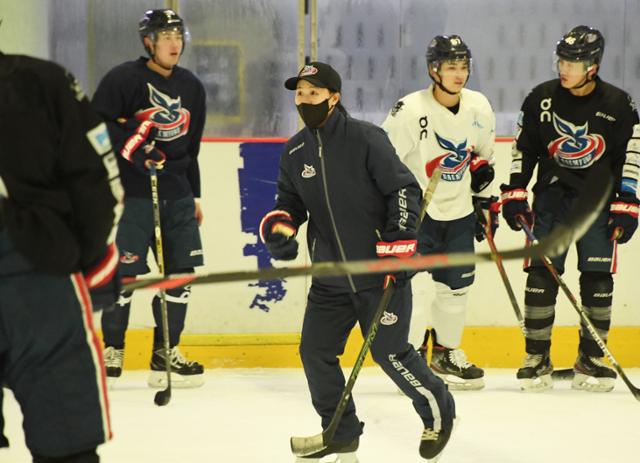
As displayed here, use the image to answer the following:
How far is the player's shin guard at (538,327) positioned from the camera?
453cm

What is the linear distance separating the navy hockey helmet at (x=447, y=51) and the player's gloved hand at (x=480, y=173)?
0.39 m

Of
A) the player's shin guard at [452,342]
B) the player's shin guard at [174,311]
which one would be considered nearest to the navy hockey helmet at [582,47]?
the player's shin guard at [452,342]

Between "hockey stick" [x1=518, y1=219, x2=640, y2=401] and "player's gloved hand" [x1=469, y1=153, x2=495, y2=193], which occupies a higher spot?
"player's gloved hand" [x1=469, y1=153, x2=495, y2=193]

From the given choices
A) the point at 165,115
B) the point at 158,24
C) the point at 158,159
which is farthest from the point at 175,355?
the point at 158,24

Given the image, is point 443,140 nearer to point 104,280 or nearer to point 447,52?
point 447,52

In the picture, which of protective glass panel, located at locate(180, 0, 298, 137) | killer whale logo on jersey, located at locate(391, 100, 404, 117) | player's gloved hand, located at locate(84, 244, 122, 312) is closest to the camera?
player's gloved hand, located at locate(84, 244, 122, 312)

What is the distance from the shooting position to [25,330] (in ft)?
6.36

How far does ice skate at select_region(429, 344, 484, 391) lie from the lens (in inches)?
181

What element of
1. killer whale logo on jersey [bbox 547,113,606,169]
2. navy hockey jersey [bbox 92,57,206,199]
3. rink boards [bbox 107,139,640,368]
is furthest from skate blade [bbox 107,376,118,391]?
killer whale logo on jersey [bbox 547,113,606,169]

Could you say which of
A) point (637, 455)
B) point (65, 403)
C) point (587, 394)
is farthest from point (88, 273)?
point (587, 394)

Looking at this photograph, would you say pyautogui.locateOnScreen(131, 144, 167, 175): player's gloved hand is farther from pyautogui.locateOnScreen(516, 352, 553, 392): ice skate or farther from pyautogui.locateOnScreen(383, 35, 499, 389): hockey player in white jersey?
pyautogui.locateOnScreen(516, 352, 553, 392): ice skate

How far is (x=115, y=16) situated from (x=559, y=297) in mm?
2364

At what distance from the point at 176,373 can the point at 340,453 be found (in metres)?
1.54

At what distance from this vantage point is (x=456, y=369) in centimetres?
466
